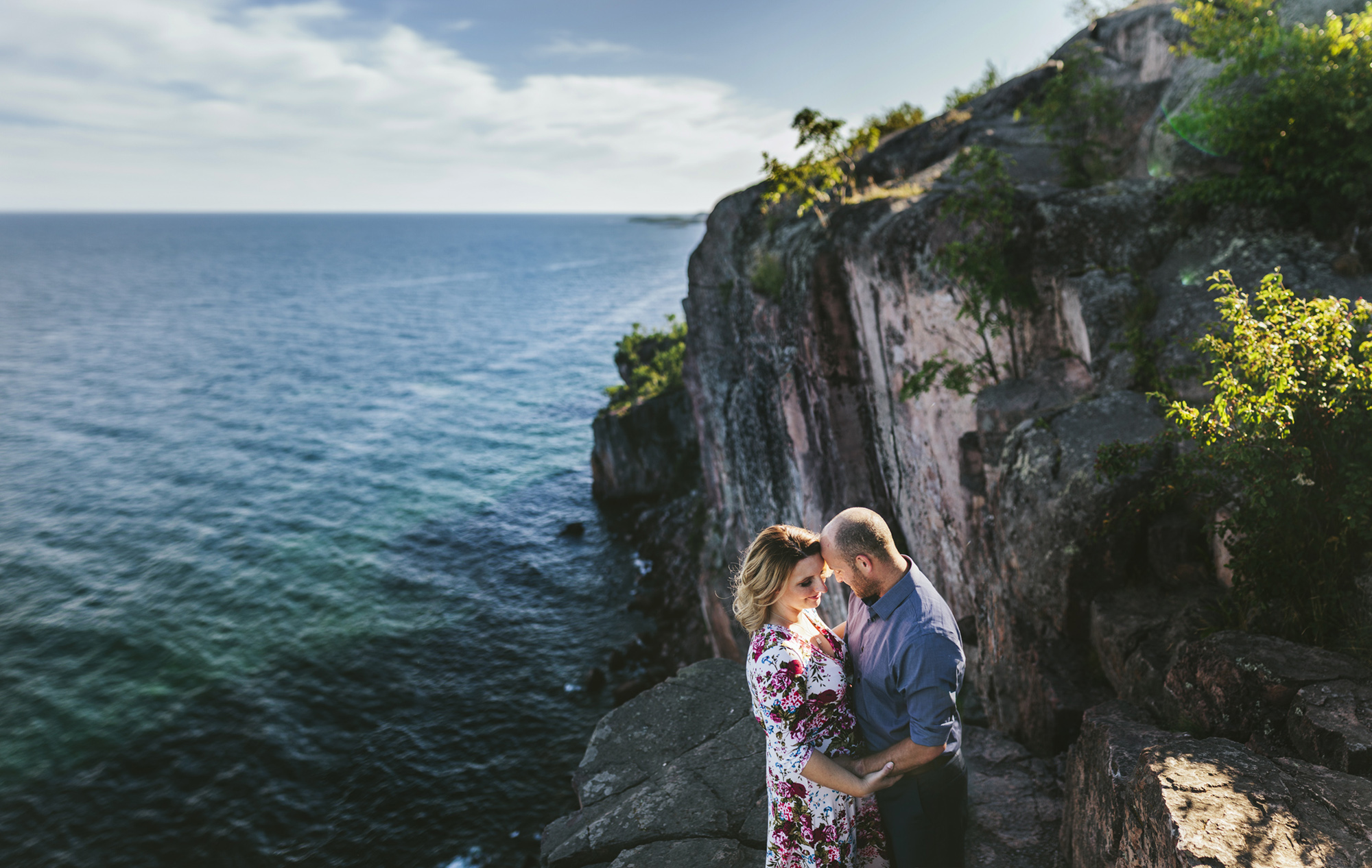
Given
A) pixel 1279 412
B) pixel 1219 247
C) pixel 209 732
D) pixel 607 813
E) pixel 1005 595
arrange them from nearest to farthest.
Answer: pixel 1279 412
pixel 607 813
pixel 1005 595
pixel 1219 247
pixel 209 732

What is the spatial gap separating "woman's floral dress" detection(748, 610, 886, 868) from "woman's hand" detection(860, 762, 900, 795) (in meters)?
0.29

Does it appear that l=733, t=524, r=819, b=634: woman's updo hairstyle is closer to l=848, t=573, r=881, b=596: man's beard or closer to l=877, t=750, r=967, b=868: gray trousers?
l=848, t=573, r=881, b=596: man's beard

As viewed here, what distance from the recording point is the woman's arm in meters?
4.48

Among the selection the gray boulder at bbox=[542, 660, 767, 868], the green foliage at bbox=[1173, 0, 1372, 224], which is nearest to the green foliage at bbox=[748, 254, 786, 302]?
the green foliage at bbox=[1173, 0, 1372, 224]

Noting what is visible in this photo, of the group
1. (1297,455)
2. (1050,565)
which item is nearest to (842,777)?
(1297,455)

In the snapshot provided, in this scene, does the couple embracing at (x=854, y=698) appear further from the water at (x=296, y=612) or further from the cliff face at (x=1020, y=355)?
the water at (x=296, y=612)

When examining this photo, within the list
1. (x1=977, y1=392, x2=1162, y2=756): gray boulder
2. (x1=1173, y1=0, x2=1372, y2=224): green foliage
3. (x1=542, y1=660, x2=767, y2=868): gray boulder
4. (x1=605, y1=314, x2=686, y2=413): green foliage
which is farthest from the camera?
(x1=605, y1=314, x2=686, y2=413): green foliage

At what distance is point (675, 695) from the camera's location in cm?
932

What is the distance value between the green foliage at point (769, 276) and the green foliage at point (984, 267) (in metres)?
5.66

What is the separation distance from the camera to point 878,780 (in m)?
4.48

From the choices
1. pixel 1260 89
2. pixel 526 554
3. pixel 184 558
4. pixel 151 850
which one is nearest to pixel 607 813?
pixel 1260 89

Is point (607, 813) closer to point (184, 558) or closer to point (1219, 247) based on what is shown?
point (1219, 247)

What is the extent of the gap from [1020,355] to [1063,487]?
3.97 m

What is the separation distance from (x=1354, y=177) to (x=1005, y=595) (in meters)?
7.06
